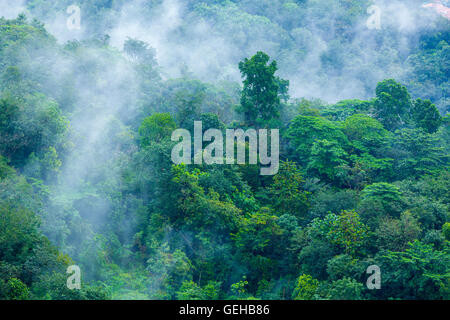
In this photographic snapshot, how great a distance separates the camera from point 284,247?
60.4 feet

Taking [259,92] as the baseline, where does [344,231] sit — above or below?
below

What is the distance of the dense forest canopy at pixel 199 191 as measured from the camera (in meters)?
16.4

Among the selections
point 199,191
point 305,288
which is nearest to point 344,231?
point 305,288

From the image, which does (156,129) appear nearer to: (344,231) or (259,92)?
(259,92)

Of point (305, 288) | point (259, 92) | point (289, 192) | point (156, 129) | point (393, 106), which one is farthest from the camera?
point (393, 106)

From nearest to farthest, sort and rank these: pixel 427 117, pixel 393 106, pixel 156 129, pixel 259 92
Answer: pixel 156 129, pixel 259 92, pixel 427 117, pixel 393 106

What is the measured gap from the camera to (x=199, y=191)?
19.2 meters

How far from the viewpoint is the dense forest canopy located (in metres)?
16.4

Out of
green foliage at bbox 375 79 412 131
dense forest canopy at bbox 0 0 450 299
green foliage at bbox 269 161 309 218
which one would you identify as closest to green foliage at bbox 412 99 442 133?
dense forest canopy at bbox 0 0 450 299

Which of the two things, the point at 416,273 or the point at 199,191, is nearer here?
the point at 416,273

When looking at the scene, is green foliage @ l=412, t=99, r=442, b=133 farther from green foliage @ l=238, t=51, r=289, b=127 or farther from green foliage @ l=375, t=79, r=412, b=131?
green foliage @ l=238, t=51, r=289, b=127

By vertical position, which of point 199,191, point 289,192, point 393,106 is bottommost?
point 199,191

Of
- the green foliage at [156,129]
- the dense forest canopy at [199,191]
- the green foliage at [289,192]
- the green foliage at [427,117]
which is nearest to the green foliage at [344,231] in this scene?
the dense forest canopy at [199,191]
